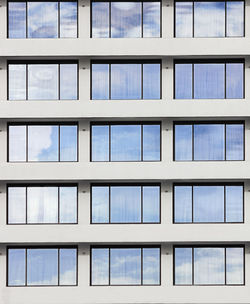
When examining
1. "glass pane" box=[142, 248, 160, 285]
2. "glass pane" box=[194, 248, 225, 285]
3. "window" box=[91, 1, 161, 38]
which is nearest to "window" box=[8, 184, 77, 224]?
"glass pane" box=[142, 248, 160, 285]

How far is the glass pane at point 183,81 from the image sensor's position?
19891mm

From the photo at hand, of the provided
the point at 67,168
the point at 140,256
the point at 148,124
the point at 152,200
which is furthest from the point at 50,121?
the point at 140,256

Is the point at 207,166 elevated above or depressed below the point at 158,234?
above

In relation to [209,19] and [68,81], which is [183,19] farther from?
[68,81]

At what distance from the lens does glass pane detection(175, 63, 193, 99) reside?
65.3 feet

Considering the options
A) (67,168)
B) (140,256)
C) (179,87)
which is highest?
(179,87)

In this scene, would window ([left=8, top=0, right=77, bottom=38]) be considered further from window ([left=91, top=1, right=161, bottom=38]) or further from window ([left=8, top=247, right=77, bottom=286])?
window ([left=8, top=247, right=77, bottom=286])

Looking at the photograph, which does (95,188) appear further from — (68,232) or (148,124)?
(148,124)

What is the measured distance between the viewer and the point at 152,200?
779 inches

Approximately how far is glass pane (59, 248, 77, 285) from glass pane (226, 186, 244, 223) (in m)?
6.91

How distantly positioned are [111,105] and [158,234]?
A: 5.80 metres

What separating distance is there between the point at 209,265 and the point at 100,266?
4.74 m

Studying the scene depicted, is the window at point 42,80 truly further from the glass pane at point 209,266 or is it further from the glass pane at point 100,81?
the glass pane at point 209,266

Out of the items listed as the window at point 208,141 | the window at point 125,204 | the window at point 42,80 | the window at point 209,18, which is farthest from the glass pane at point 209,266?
the window at point 209,18
